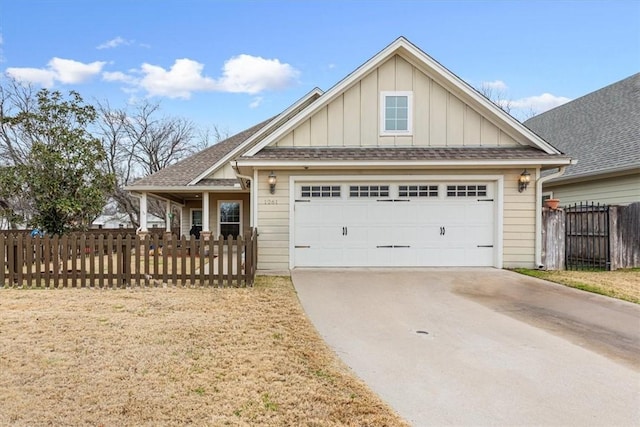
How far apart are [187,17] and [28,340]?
13342 millimetres

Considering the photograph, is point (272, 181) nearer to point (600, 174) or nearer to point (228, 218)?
point (228, 218)

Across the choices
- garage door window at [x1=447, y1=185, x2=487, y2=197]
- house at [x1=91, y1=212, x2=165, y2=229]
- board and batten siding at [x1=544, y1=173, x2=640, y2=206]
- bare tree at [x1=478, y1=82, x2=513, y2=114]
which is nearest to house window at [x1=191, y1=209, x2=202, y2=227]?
garage door window at [x1=447, y1=185, x2=487, y2=197]

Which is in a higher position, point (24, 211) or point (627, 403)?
point (24, 211)

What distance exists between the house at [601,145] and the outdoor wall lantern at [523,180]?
404cm

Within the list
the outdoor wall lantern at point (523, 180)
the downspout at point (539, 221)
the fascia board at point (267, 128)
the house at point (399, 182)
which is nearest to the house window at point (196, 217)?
the fascia board at point (267, 128)

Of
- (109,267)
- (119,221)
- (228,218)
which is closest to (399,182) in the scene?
(109,267)

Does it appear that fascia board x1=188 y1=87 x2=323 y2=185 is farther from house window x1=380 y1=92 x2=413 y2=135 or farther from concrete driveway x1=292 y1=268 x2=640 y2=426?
concrete driveway x1=292 y1=268 x2=640 y2=426

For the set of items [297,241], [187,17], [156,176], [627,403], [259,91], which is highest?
[259,91]

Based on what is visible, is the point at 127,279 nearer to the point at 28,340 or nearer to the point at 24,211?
the point at 28,340

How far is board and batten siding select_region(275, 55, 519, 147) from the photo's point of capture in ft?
30.1

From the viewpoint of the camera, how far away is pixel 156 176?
15.4m

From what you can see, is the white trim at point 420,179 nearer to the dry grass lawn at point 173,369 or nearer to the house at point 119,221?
the dry grass lawn at point 173,369

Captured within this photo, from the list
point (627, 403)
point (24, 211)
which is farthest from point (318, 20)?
point (24, 211)

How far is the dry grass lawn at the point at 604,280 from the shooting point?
261 inches
